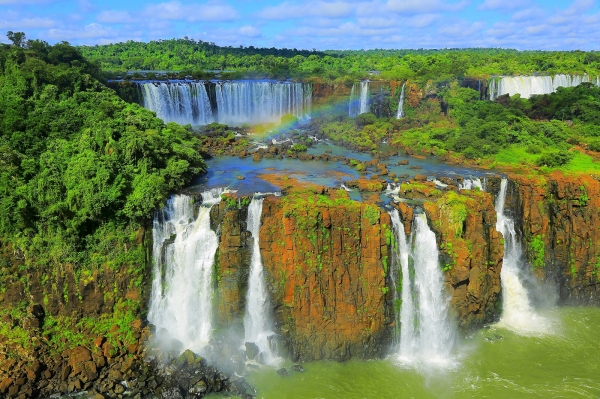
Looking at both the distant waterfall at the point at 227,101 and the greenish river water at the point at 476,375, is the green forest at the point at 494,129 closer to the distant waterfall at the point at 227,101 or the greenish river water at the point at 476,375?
the distant waterfall at the point at 227,101

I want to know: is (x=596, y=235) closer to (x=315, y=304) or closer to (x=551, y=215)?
(x=551, y=215)

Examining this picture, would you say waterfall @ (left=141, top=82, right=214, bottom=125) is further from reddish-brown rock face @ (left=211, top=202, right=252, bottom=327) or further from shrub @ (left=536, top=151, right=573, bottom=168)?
shrub @ (left=536, top=151, right=573, bottom=168)

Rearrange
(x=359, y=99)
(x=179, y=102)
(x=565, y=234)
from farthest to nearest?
(x=359, y=99) → (x=179, y=102) → (x=565, y=234)

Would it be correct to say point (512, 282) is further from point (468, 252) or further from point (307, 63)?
point (307, 63)

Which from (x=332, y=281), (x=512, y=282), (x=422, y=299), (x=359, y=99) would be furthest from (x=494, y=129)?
(x=332, y=281)

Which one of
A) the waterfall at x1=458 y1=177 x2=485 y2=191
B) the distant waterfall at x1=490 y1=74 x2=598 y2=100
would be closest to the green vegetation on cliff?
the waterfall at x1=458 y1=177 x2=485 y2=191
